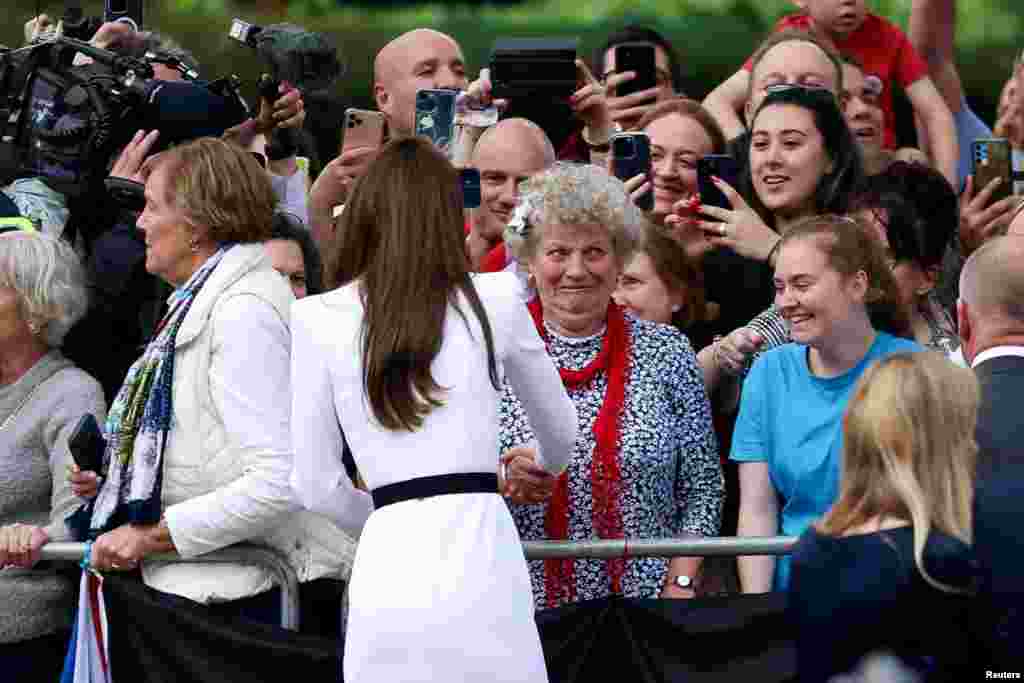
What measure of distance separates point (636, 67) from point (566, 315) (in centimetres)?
208

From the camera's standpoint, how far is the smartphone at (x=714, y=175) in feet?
21.6

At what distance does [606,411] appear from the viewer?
573 cm

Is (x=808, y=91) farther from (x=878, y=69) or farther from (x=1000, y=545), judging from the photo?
(x=1000, y=545)

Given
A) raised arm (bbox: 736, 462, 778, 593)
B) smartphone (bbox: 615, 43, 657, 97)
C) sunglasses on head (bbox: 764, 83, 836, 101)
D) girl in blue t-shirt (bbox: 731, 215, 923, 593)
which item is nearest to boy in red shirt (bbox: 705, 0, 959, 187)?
smartphone (bbox: 615, 43, 657, 97)

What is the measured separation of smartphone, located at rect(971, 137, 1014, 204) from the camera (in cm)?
701

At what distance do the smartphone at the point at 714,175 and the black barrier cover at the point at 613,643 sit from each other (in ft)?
5.09

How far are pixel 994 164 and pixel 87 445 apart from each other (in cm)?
319

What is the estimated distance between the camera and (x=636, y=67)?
303 inches

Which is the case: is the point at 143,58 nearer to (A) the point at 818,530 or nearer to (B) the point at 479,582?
(B) the point at 479,582

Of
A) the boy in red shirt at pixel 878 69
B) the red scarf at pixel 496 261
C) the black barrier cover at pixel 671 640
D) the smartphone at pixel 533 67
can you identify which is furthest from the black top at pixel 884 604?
the boy in red shirt at pixel 878 69

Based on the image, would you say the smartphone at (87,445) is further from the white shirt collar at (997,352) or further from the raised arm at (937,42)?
the raised arm at (937,42)

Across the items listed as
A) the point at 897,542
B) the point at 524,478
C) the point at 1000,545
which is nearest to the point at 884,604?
the point at 897,542

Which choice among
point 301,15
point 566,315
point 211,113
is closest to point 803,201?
point 566,315

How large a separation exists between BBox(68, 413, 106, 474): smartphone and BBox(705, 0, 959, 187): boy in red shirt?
10.6 feet
